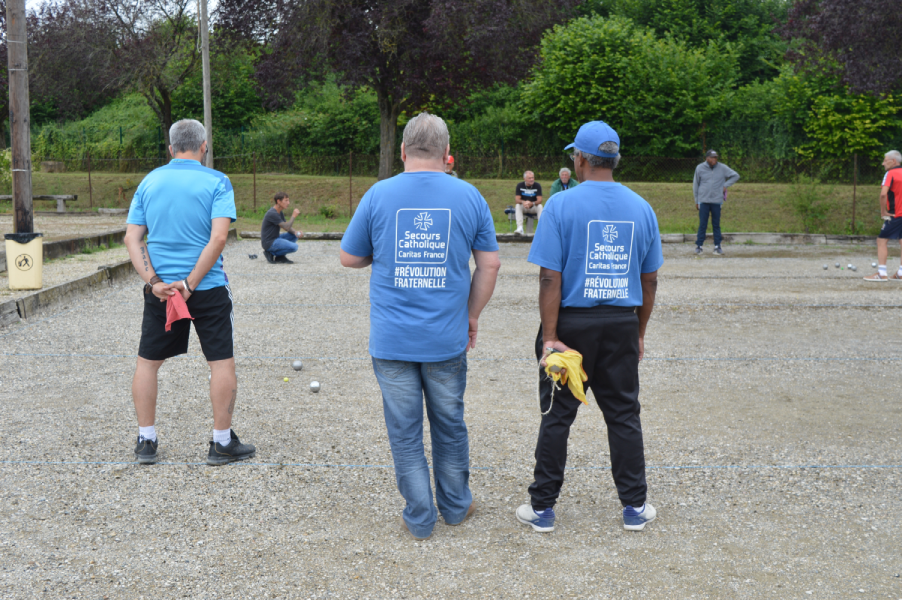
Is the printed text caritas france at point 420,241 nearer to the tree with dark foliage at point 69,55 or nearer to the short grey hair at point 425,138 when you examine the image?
the short grey hair at point 425,138

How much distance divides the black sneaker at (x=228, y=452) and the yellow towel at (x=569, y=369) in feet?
6.14

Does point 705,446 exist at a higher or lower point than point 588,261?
lower

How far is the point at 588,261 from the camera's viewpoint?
3.43 m

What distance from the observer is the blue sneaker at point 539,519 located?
11.7 feet

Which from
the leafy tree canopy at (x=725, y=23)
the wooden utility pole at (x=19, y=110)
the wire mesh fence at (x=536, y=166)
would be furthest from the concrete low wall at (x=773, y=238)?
the leafy tree canopy at (x=725, y=23)

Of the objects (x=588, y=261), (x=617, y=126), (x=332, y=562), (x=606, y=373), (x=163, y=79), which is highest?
(x=163, y=79)

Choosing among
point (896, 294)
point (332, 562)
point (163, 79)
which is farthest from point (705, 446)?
point (163, 79)

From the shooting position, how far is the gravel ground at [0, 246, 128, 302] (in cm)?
941

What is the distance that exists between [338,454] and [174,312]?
1166 mm

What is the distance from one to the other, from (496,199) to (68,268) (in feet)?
48.4

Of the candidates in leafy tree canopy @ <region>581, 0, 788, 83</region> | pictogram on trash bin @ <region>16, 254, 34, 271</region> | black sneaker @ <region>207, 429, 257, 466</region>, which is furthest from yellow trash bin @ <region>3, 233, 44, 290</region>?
leafy tree canopy @ <region>581, 0, 788, 83</region>

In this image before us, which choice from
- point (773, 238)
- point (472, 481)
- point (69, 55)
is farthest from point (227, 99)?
point (472, 481)

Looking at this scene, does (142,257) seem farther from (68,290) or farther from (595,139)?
(68,290)

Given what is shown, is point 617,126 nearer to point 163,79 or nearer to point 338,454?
point 163,79
